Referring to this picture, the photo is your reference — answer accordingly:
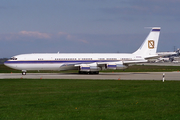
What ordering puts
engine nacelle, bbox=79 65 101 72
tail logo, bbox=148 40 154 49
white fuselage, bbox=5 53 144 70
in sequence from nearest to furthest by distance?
engine nacelle, bbox=79 65 101 72, white fuselage, bbox=5 53 144 70, tail logo, bbox=148 40 154 49

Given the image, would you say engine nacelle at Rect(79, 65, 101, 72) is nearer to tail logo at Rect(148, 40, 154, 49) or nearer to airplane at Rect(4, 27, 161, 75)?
airplane at Rect(4, 27, 161, 75)

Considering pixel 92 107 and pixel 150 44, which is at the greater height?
pixel 150 44

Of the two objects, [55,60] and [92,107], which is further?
[55,60]

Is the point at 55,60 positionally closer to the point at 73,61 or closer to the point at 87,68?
the point at 73,61

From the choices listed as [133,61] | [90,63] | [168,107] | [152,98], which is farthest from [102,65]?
[168,107]

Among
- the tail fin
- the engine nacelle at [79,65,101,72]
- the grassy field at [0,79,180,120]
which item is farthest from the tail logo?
the grassy field at [0,79,180,120]

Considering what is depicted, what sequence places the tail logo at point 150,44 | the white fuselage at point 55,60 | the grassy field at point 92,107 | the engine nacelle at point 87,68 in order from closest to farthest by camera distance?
the grassy field at point 92,107
the engine nacelle at point 87,68
the white fuselage at point 55,60
the tail logo at point 150,44

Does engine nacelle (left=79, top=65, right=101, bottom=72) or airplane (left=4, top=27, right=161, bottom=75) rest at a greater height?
airplane (left=4, top=27, right=161, bottom=75)

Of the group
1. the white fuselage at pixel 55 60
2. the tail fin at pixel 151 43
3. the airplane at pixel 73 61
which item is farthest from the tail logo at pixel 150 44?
the white fuselage at pixel 55 60

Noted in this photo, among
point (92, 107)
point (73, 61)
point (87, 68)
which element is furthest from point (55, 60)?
point (92, 107)

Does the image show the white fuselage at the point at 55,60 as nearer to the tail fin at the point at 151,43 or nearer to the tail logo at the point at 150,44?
the tail fin at the point at 151,43

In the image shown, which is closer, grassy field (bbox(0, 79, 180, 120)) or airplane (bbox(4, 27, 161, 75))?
grassy field (bbox(0, 79, 180, 120))

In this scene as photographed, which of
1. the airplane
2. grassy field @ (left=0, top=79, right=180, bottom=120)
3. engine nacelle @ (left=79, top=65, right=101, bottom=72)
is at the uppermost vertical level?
the airplane

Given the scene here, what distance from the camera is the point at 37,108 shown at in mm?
12922
